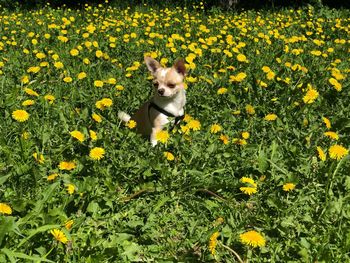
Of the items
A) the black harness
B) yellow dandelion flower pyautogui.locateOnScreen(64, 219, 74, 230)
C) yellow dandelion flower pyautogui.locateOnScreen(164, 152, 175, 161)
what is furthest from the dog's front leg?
yellow dandelion flower pyautogui.locateOnScreen(64, 219, 74, 230)

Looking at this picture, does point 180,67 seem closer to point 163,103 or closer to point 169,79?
point 169,79

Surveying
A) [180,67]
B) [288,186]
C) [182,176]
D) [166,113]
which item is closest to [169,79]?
[180,67]

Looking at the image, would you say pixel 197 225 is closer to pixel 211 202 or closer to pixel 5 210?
pixel 211 202

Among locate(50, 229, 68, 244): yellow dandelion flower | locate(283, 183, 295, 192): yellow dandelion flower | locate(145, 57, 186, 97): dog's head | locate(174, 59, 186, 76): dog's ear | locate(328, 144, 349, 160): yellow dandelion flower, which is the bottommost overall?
locate(283, 183, 295, 192): yellow dandelion flower

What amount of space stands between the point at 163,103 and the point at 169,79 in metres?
0.24

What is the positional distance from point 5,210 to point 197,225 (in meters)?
1.24

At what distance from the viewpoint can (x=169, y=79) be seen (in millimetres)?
3824

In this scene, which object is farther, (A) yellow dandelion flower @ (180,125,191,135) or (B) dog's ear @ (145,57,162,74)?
(B) dog's ear @ (145,57,162,74)

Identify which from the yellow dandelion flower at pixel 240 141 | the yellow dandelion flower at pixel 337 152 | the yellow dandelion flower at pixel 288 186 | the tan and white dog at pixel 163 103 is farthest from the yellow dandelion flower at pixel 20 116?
the yellow dandelion flower at pixel 337 152

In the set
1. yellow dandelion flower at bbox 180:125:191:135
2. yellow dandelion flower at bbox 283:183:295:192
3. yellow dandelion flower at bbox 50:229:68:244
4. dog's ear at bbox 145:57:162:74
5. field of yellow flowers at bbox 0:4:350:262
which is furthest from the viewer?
dog's ear at bbox 145:57:162:74

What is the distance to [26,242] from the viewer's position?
2197 millimetres

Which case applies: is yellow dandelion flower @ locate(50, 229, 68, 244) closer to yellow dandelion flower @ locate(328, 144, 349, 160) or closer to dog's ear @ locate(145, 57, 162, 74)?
yellow dandelion flower @ locate(328, 144, 349, 160)

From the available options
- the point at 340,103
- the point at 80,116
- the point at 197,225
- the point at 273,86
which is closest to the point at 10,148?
the point at 80,116

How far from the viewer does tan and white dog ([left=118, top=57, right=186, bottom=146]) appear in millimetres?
3754
